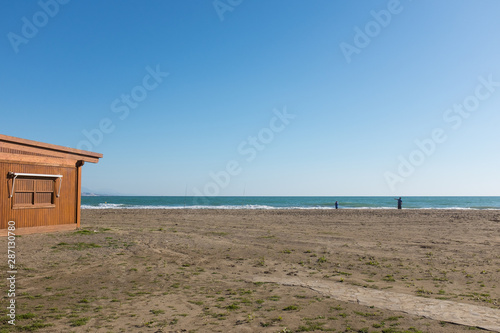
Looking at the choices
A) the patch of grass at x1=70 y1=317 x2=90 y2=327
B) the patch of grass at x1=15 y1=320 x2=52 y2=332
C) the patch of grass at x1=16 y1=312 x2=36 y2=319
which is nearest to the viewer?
the patch of grass at x1=15 y1=320 x2=52 y2=332

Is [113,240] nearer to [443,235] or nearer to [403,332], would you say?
[403,332]

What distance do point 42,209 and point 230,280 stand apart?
9.99m

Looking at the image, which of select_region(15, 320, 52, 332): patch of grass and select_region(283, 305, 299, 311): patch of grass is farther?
select_region(283, 305, 299, 311): patch of grass

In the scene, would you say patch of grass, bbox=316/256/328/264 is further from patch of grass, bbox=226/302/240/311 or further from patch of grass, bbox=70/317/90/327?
patch of grass, bbox=70/317/90/327

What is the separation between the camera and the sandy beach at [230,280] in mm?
6395

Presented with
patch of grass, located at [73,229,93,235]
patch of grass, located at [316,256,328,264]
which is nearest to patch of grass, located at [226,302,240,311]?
patch of grass, located at [316,256,328,264]

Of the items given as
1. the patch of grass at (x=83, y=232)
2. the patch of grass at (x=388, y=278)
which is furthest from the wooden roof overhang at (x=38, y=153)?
the patch of grass at (x=388, y=278)

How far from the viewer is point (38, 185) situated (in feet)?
48.4

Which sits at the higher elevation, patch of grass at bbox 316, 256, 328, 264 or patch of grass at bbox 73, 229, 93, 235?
patch of grass at bbox 73, 229, 93, 235

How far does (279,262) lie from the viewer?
39.6 ft

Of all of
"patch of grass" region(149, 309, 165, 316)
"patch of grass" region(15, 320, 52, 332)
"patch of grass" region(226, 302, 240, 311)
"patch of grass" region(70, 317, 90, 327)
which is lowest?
"patch of grass" region(226, 302, 240, 311)

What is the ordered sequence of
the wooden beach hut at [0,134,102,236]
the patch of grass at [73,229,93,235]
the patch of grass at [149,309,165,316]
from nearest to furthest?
1. the patch of grass at [149,309,165,316]
2. the wooden beach hut at [0,134,102,236]
3. the patch of grass at [73,229,93,235]

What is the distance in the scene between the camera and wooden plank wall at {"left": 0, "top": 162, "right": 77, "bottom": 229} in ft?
43.7

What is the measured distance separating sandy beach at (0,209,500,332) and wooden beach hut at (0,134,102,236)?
923mm
